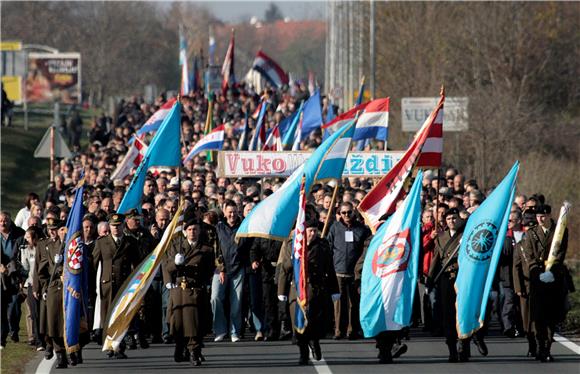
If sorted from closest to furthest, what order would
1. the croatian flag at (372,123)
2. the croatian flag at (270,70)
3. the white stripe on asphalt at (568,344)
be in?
the white stripe on asphalt at (568,344) < the croatian flag at (372,123) < the croatian flag at (270,70)

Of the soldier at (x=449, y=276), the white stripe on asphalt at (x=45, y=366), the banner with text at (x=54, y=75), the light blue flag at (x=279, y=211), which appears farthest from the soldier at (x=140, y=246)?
the banner with text at (x=54, y=75)

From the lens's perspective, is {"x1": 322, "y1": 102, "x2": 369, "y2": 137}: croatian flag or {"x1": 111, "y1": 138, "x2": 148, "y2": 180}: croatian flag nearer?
{"x1": 322, "y1": 102, "x2": 369, "y2": 137}: croatian flag

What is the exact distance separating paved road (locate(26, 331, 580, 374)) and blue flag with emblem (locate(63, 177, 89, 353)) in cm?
40

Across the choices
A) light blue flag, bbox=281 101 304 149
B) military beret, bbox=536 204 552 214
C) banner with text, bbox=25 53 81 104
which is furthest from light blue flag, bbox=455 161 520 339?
banner with text, bbox=25 53 81 104

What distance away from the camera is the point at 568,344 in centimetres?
1795

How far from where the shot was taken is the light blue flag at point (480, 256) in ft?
53.0

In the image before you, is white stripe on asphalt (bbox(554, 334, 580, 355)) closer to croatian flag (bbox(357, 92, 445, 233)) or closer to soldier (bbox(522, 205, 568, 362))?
soldier (bbox(522, 205, 568, 362))

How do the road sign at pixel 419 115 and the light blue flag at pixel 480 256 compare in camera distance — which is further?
the road sign at pixel 419 115

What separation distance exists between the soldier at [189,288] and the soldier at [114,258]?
3.05 ft

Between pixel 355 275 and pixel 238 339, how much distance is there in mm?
1677

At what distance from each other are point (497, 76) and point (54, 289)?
35.7m

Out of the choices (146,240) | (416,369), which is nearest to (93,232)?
(146,240)

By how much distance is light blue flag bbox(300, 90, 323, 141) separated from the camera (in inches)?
1126

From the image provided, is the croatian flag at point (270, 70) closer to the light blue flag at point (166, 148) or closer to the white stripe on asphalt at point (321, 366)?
the light blue flag at point (166, 148)
